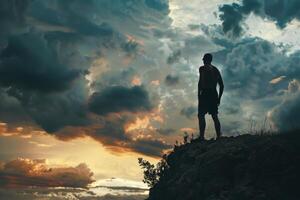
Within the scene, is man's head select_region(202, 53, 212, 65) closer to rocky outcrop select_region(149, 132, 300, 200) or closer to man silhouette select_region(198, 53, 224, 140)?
man silhouette select_region(198, 53, 224, 140)

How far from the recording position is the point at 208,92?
15211 millimetres

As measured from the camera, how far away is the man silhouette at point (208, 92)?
15.1 metres

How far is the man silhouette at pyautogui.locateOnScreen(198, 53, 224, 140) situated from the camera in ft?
49.5

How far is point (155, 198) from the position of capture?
14898mm

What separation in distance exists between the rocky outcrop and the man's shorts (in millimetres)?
1606

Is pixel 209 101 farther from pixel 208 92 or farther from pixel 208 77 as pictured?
pixel 208 77

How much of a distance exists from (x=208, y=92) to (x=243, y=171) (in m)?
4.46

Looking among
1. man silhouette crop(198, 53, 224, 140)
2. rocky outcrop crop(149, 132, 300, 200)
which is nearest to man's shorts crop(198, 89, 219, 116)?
man silhouette crop(198, 53, 224, 140)

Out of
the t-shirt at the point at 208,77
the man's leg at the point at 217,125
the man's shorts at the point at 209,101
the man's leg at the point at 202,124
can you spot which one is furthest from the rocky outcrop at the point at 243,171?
the t-shirt at the point at 208,77

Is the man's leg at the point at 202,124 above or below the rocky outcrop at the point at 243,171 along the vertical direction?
above

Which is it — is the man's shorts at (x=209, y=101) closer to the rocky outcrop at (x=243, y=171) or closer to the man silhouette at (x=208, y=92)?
the man silhouette at (x=208, y=92)

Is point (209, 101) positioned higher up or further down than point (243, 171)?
higher up

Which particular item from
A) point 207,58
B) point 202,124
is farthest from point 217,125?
point 207,58

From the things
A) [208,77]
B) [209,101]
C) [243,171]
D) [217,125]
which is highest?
[208,77]
